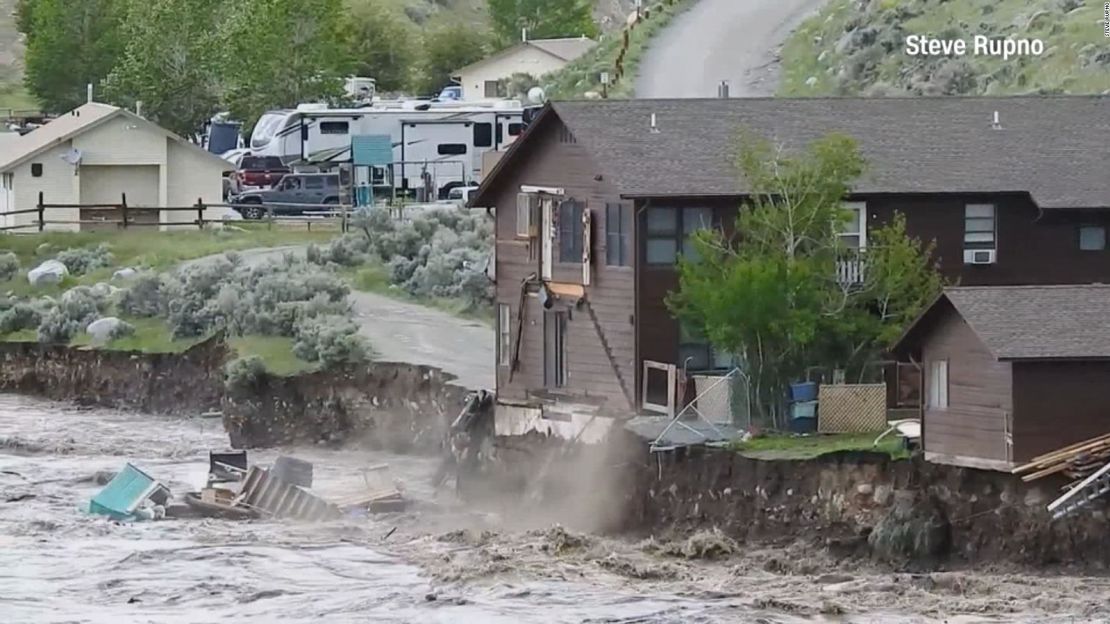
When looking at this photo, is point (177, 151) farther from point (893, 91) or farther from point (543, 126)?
point (543, 126)

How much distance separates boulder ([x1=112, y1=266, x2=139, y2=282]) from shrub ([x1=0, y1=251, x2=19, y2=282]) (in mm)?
3719

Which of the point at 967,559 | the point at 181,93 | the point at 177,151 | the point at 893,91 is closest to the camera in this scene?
the point at 967,559

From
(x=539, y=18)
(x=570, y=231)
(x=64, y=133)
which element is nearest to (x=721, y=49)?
(x=64, y=133)

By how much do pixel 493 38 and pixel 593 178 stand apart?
103 meters

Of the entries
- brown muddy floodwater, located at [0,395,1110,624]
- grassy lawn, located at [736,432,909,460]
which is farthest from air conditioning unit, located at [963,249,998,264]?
brown muddy floodwater, located at [0,395,1110,624]

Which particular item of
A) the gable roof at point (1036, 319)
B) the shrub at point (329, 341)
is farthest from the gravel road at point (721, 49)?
the gable roof at point (1036, 319)

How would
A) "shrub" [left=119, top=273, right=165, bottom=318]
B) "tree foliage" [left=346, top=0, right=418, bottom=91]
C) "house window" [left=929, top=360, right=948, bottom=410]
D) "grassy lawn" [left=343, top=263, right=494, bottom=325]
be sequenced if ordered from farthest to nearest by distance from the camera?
"tree foliage" [left=346, top=0, right=418, bottom=91], "shrub" [left=119, top=273, right=165, bottom=318], "grassy lawn" [left=343, top=263, right=494, bottom=325], "house window" [left=929, top=360, right=948, bottom=410]

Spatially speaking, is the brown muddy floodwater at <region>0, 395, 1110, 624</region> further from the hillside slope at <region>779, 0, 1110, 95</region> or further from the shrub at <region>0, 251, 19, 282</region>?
the hillside slope at <region>779, 0, 1110, 95</region>

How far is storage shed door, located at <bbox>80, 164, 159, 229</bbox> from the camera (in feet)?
293

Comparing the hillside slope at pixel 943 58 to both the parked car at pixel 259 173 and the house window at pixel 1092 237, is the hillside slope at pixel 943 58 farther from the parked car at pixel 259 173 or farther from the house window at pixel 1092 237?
the house window at pixel 1092 237

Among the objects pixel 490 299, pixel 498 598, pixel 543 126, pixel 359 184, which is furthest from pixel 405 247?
pixel 498 598

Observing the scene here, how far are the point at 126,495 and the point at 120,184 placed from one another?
4019 centimetres

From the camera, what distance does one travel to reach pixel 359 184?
8975 centimetres

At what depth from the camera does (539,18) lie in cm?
15325
